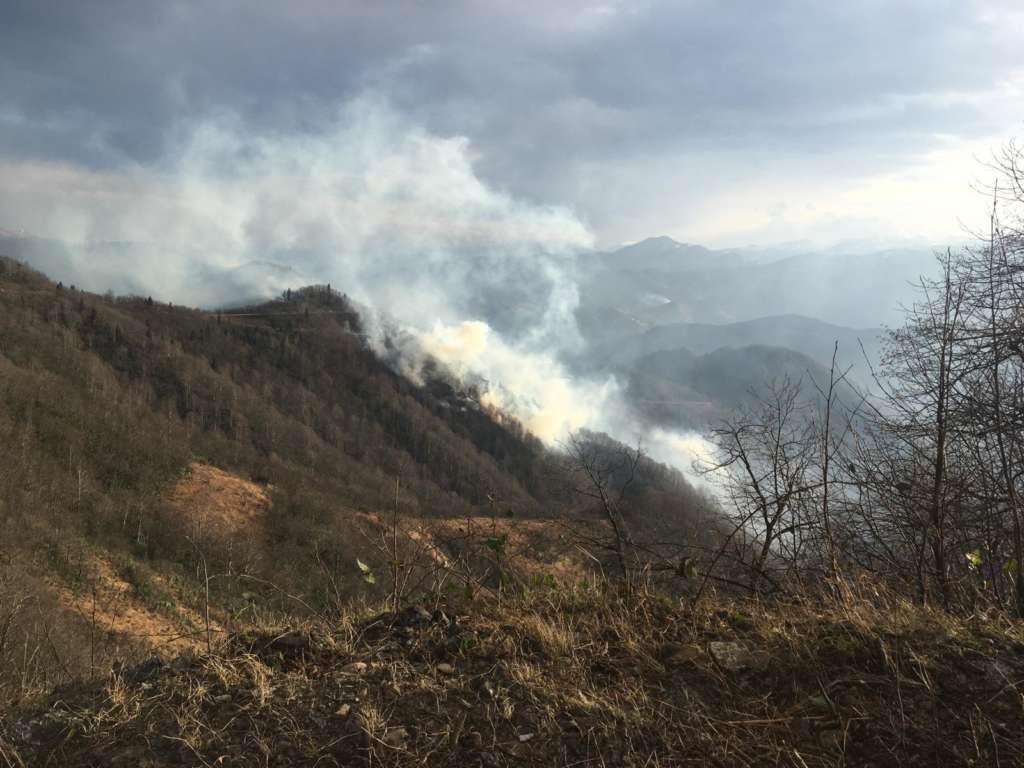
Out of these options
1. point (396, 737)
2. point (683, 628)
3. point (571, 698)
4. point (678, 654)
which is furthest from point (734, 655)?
point (396, 737)

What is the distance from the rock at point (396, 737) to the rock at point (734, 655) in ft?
5.09

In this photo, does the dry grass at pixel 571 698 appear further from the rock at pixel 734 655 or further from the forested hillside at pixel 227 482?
the forested hillside at pixel 227 482

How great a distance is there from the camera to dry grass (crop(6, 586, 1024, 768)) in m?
2.36

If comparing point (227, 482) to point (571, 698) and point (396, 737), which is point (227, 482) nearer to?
point (396, 737)

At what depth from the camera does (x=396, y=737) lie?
249 centimetres

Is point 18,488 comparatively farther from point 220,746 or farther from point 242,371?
point 242,371

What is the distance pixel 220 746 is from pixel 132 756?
346mm

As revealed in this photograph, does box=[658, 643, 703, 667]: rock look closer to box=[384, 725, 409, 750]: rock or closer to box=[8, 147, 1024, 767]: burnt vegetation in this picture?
box=[8, 147, 1024, 767]: burnt vegetation

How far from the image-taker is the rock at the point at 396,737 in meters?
2.46

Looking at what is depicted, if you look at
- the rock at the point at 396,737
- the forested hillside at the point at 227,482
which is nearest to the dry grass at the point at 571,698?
the rock at the point at 396,737

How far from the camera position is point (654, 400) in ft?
620

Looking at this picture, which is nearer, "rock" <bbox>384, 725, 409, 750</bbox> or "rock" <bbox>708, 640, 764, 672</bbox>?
"rock" <bbox>384, 725, 409, 750</bbox>

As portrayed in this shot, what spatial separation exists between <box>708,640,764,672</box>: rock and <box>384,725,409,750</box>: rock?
1552mm

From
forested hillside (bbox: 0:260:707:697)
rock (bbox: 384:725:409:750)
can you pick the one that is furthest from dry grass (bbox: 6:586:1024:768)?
forested hillside (bbox: 0:260:707:697)
